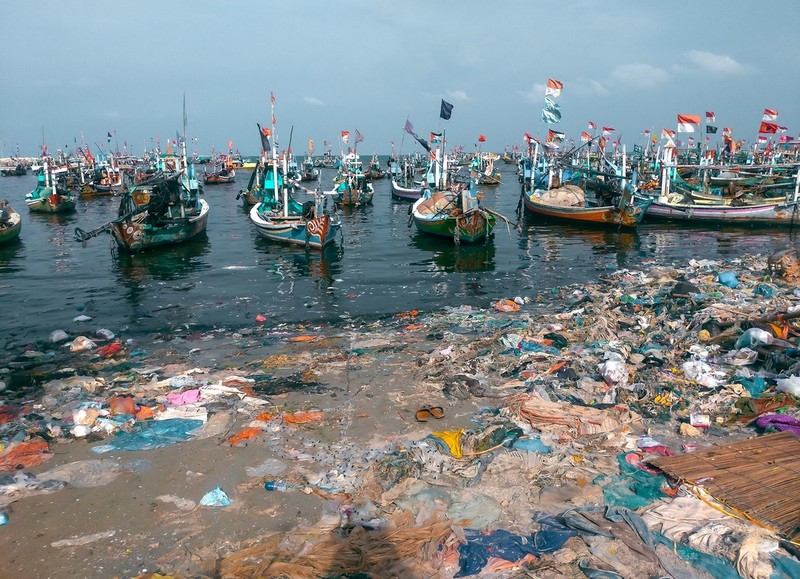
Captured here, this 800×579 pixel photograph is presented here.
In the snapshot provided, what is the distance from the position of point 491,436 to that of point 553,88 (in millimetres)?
27595

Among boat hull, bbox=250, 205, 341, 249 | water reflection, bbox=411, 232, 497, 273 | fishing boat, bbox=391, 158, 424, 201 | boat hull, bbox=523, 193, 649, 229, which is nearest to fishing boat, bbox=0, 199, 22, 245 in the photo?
boat hull, bbox=250, 205, 341, 249

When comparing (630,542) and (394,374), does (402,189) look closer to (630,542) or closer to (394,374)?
(394,374)

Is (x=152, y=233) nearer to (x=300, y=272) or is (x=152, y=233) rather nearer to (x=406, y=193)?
(x=300, y=272)

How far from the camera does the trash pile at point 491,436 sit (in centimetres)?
446

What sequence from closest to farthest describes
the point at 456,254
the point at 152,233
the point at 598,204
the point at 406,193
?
the point at 456,254 → the point at 152,233 → the point at 598,204 → the point at 406,193

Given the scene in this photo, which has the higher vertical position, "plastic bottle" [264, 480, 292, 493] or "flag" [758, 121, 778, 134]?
"flag" [758, 121, 778, 134]

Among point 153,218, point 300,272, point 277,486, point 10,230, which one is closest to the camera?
point 277,486

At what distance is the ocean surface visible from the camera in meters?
14.2

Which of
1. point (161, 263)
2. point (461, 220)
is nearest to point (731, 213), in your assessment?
point (461, 220)

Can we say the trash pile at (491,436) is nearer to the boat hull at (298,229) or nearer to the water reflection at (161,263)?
the water reflection at (161,263)

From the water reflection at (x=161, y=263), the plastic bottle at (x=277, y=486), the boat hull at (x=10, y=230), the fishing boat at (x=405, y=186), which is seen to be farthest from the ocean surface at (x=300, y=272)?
the fishing boat at (x=405, y=186)

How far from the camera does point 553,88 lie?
97.2 ft

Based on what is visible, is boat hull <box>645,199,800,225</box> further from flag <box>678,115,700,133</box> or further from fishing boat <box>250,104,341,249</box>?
fishing boat <box>250,104,341,249</box>

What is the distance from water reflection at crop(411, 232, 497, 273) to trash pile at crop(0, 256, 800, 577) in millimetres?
9273
